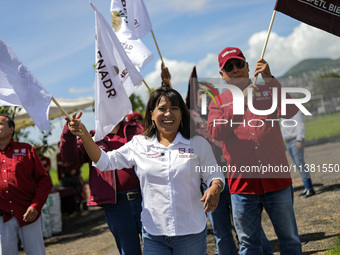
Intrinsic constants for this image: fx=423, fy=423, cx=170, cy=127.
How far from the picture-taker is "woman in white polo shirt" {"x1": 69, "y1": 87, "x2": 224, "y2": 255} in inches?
122

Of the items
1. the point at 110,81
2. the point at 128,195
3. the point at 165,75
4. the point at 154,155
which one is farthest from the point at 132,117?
the point at 154,155

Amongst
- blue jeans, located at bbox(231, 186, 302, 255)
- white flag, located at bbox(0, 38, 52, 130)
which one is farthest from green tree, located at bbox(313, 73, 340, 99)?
white flag, located at bbox(0, 38, 52, 130)

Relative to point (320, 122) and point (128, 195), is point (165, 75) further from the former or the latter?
point (320, 122)

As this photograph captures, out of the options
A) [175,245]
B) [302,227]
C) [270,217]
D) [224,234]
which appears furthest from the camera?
[302,227]

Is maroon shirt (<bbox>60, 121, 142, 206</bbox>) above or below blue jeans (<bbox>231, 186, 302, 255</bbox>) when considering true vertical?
above

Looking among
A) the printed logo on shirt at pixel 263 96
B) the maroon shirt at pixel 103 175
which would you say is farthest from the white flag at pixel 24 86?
the printed logo on shirt at pixel 263 96

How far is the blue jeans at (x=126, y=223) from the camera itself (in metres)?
4.21

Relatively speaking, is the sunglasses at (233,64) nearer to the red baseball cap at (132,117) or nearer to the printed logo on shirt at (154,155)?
the printed logo on shirt at (154,155)

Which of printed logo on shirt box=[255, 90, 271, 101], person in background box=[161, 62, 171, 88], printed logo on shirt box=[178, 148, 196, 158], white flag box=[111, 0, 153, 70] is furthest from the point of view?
white flag box=[111, 0, 153, 70]

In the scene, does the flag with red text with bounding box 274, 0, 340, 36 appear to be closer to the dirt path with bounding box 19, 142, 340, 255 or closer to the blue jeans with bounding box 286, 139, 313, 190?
the dirt path with bounding box 19, 142, 340, 255

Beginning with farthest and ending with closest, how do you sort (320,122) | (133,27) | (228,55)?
(133,27)
(320,122)
(228,55)

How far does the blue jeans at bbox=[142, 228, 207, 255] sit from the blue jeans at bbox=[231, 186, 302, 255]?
30.0 inches

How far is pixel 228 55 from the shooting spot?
3984 mm

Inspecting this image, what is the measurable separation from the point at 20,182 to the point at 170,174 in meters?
2.05
